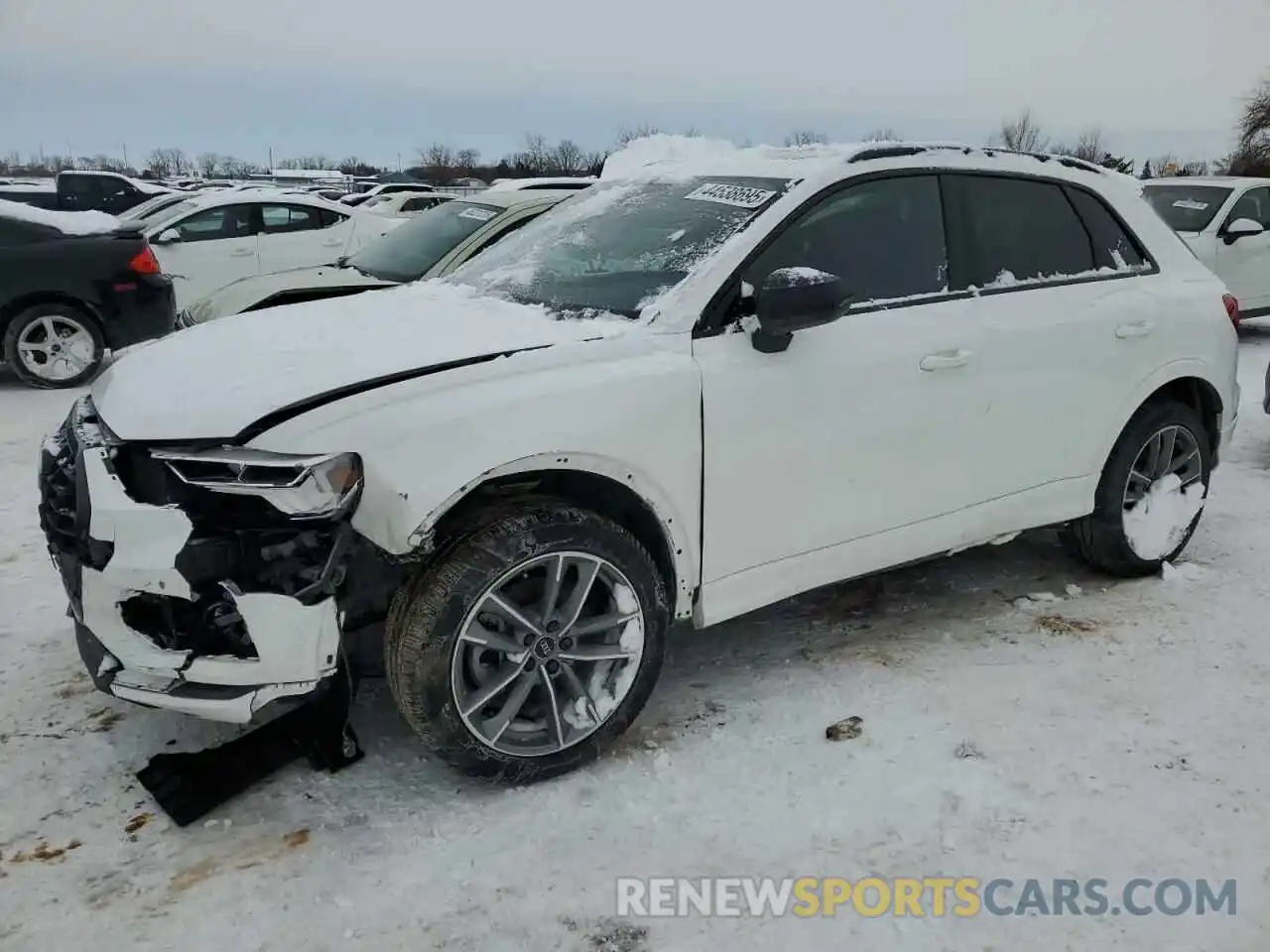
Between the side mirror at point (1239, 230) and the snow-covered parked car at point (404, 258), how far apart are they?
7.53 metres

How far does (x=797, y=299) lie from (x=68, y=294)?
293 inches

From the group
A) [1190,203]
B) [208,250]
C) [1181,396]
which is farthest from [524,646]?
[1190,203]

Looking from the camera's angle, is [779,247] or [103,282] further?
[103,282]

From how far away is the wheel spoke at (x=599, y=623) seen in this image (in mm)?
2865

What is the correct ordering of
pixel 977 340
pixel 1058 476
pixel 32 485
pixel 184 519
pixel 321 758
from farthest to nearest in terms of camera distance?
pixel 32 485 → pixel 1058 476 → pixel 977 340 → pixel 321 758 → pixel 184 519

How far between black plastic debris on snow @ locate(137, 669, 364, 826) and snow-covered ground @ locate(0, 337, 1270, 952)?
5 centimetres

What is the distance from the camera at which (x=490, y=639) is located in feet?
9.02

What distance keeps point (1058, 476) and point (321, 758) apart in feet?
9.48

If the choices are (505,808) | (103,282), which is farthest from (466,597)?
(103,282)

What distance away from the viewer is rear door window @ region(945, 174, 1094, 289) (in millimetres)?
3697

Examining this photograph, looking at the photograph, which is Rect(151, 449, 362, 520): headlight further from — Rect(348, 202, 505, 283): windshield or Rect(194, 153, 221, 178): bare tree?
Rect(194, 153, 221, 178): bare tree

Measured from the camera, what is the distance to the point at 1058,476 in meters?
3.95

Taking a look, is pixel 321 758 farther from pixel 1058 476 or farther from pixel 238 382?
pixel 1058 476

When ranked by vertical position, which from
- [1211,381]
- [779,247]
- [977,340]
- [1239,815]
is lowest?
[1239,815]
